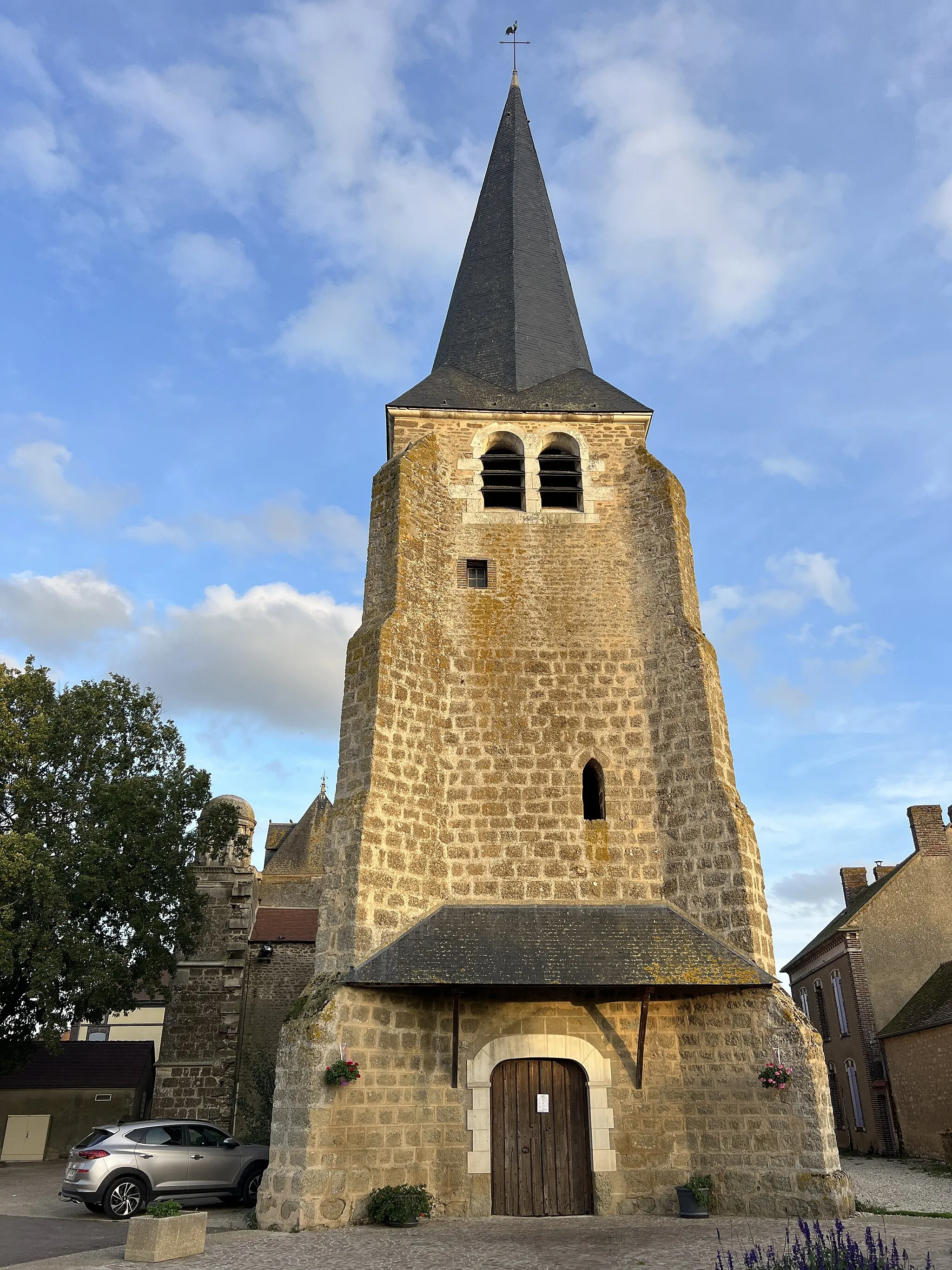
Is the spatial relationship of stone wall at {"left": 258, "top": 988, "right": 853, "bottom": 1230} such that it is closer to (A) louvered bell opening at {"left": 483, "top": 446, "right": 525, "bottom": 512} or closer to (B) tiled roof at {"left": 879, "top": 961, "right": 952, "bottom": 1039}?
(A) louvered bell opening at {"left": 483, "top": 446, "right": 525, "bottom": 512}

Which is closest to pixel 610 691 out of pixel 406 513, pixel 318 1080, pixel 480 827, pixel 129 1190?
pixel 480 827

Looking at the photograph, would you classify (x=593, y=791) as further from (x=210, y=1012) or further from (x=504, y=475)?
(x=210, y=1012)

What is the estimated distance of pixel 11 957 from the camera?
→ 1410 centimetres

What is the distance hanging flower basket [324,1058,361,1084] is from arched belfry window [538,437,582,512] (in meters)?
8.54

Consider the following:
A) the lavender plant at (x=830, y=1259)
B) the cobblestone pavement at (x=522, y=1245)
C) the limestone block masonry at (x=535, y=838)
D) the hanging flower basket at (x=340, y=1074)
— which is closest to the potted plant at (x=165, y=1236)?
the cobblestone pavement at (x=522, y=1245)

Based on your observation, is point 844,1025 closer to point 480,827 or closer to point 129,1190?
point 480,827

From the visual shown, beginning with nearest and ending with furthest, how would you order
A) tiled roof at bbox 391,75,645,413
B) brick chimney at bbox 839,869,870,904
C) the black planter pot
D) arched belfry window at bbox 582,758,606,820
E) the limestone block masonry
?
1. the black planter pot
2. the limestone block masonry
3. arched belfry window at bbox 582,758,606,820
4. tiled roof at bbox 391,75,645,413
5. brick chimney at bbox 839,869,870,904

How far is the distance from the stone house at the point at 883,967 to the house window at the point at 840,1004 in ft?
0.11

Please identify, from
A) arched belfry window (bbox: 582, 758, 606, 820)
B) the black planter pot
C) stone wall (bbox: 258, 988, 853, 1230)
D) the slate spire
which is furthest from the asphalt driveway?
the slate spire

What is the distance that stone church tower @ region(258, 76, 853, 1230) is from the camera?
9.72 m

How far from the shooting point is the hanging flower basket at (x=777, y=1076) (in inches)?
384

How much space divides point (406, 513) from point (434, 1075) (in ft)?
24.1

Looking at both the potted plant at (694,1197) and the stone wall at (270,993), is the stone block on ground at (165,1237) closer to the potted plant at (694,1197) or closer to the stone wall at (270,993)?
the potted plant at (694,1197)

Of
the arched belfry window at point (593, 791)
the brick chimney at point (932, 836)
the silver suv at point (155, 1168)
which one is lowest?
the silver suv at point (155, 1168)
